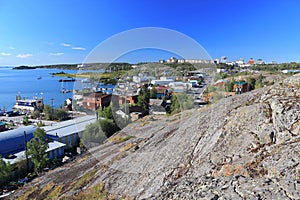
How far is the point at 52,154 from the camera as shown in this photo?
16266 mm

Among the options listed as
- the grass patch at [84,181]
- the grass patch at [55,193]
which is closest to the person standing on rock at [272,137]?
the grass patch at [84,181]

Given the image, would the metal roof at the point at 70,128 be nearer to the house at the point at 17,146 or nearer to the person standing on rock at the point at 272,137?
the house at the point at 17,146

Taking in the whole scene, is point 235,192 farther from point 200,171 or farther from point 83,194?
point 83,194

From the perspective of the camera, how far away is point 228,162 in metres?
3.46

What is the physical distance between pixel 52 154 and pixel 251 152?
16.3 metres

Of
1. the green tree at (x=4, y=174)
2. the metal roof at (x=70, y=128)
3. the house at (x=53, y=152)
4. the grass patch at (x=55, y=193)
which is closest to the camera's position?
the grass patch at (x=55, y=193)

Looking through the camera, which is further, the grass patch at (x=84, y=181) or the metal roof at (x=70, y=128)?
the metal roof at (x=70, y=128)

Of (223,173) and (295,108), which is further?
(295,108)

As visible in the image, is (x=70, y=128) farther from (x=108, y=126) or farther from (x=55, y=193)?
(x=55, y=193)

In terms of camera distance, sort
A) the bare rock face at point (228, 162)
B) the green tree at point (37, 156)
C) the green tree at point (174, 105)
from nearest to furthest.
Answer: the bare rock face at point (228, 162) < the green tree at point (37, 156) < the green tree at point (174, 105)

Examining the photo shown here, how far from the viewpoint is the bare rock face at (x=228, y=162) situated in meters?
2.57

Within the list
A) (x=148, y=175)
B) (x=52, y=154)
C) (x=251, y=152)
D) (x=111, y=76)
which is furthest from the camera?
(x=52, y=154)

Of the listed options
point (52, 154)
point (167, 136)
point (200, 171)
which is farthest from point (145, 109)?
point (200, 171)

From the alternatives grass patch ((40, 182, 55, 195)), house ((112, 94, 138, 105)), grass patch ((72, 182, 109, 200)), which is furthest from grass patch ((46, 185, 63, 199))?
house ((112, 94, 138, 105))
